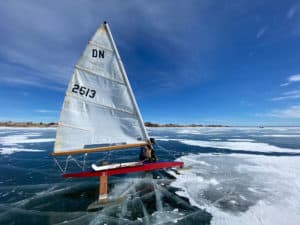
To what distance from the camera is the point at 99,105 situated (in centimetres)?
701

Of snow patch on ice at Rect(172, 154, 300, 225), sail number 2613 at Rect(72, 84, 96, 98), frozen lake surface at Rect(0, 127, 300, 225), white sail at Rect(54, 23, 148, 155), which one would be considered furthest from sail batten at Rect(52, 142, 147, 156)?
snow patch on ice at Rect(172, 154, 300, 225)

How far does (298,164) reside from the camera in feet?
34.8

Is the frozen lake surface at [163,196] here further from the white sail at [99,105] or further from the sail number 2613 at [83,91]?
the sail number 2613 at [83,91]

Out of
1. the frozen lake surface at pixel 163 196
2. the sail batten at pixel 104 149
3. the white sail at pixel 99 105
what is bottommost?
the frozen lake surface at pixel 163 196

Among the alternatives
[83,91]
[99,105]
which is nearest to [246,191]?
[99,105]

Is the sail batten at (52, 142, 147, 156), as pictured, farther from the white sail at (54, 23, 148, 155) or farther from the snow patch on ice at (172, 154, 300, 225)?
the snow patch on ice at (172, 154, 300, 225)

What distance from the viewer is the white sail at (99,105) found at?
6500 mm

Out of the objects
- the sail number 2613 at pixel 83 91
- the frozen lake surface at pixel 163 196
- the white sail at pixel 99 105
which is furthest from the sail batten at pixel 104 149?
the sail number 2613 at pixel 83 91

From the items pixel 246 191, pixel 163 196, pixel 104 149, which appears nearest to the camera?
pixel 163 196

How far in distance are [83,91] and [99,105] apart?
821mm

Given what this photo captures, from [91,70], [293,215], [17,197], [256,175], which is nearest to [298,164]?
[256,175]

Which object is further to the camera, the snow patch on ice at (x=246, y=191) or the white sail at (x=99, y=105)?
the white sail at (x=99, y=105)

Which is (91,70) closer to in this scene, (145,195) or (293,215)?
(145,195)

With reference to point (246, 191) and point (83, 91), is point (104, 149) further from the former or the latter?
point (246, 191)
